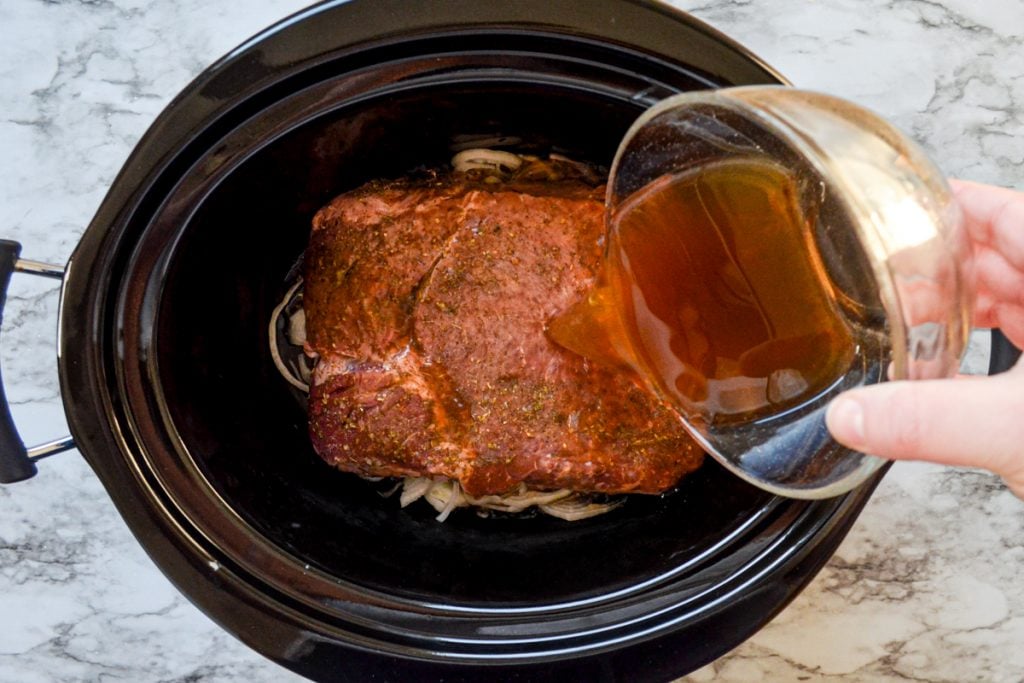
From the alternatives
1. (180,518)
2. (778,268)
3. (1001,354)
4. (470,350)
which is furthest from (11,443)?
(1001,354)

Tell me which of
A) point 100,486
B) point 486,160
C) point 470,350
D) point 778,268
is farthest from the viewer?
point 100,486

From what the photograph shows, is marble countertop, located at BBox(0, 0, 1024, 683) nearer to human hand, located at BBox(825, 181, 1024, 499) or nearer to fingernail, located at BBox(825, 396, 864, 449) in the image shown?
human hand, located at BBox(825, 181, 1024, 499)

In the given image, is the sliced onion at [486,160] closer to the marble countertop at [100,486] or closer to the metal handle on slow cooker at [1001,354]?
the marble countertop at [100,486]

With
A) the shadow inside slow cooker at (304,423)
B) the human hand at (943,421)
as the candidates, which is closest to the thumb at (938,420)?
the human hand at (943,421)

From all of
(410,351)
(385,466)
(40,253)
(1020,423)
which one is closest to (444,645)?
(385,466)

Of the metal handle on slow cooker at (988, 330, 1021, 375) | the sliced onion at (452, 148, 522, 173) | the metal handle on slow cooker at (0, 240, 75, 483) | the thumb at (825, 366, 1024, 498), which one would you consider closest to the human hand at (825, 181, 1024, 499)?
the thumb at (825, 366, 1024, 498)

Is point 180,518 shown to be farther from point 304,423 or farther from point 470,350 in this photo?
point 470,350
